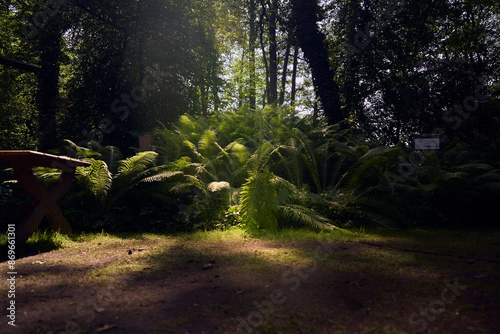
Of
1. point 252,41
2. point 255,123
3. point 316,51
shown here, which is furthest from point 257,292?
point 252,41

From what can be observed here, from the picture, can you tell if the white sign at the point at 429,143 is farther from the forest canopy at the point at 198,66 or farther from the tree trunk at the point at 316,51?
the tree trunk at the point at 316,51

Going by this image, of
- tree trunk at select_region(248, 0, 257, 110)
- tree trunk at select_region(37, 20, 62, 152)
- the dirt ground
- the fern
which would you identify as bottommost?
the dirt ground

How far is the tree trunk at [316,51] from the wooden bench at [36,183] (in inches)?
333

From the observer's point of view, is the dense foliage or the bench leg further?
the dense foliage

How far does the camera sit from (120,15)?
1321cm

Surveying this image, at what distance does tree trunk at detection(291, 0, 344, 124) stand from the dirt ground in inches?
316

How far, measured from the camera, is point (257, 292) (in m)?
2.89

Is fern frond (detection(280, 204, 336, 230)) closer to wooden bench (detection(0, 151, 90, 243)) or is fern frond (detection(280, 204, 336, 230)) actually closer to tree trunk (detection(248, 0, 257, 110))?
wooden bench (detection(0, 151, 90, 243))

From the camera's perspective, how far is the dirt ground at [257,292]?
228cm

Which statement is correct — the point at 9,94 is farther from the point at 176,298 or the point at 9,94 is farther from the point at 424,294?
the point at 424,294

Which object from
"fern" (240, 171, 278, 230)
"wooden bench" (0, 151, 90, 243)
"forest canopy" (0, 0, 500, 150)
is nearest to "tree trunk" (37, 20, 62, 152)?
"forest canopy" (0, 0, 500, 150)

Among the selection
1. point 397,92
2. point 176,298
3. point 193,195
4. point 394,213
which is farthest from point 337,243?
point 397,92

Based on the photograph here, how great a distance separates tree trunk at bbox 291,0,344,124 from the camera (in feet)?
38.2

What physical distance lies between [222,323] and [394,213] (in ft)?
16.2
